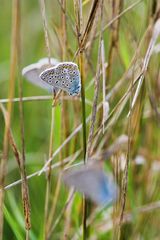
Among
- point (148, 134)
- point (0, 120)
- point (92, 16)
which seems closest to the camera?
point (92, 16)

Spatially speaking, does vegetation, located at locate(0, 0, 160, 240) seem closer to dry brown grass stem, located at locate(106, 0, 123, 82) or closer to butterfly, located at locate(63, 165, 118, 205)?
dry brown grass stem, located at locate(106, 0, 123, 82)

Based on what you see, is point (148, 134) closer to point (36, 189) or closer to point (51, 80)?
point (36, 189)

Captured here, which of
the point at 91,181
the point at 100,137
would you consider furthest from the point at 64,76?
the point at 100,137

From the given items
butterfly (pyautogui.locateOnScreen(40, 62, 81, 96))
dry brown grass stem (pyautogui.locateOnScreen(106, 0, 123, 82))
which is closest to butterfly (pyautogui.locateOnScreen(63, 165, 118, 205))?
butterfly (pyautogui.locateOnScreen(40, 62, 81, 96))

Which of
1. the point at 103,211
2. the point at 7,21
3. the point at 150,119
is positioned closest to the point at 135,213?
the point at 103,211

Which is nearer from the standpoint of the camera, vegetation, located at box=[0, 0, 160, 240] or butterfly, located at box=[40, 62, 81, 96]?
butterfly, located at box=[40, 62, 81, 96]
